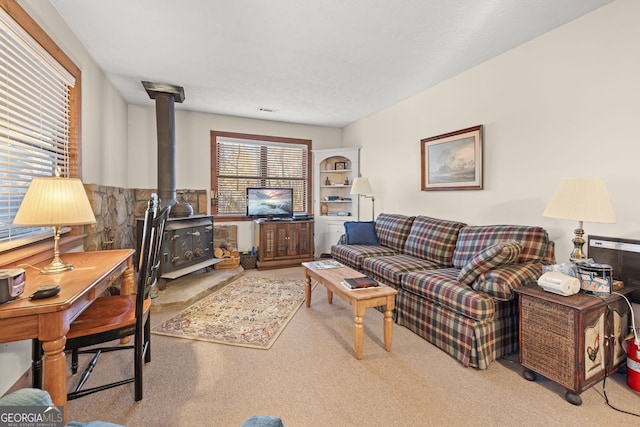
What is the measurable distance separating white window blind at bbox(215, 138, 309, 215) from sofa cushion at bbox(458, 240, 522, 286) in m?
3.77

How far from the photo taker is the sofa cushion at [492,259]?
207cm

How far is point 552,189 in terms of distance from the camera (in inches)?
97.1

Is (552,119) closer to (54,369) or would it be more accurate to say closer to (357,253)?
(357,253)

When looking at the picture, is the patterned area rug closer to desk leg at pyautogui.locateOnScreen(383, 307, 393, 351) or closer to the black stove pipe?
desk leg at pyautogui.locateOnScreen(383, 307, 393, 351)

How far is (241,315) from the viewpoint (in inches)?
115

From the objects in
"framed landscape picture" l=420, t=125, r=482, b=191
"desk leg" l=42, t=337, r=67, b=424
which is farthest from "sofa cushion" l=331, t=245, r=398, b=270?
"desk leg" l=42, t=337, r=67, b=424

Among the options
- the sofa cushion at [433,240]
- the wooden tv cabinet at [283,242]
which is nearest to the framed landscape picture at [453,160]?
the sofa cushion at [433,240]

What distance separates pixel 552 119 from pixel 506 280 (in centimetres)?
150

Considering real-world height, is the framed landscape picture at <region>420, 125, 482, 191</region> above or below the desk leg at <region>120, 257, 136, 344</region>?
above

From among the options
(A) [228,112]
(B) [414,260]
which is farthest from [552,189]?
(A) [228,112]

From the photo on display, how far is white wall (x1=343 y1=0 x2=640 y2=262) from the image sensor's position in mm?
2020

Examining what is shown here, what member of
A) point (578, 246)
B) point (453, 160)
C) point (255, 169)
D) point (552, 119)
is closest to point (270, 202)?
point (255, 169)

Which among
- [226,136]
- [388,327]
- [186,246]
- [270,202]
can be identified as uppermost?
[226,136]

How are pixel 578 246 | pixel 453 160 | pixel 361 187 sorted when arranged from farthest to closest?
pixel 361 187 → pixel 453 160 → pixel 578 246
